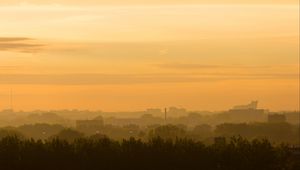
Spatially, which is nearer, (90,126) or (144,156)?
(144,156)

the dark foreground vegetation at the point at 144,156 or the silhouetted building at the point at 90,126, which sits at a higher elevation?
the silhouetted building at the point at 90,126

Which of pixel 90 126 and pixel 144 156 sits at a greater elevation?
pixel 90 126

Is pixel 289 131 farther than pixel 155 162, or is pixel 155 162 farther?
pixel 289 131

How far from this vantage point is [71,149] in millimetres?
63688

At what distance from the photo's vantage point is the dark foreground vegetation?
61.3 m

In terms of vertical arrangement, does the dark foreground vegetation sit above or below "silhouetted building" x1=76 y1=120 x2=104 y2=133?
below

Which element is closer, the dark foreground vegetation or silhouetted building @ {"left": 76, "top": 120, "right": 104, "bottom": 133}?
the dark foreground vegetation

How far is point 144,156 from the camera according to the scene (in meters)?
62.9

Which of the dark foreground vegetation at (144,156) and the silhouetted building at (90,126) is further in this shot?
the silhouetted building at (90,126)

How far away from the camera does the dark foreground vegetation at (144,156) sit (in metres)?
61.3

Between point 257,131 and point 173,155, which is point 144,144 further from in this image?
point 257,131

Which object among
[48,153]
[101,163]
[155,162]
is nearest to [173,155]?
[155,162]

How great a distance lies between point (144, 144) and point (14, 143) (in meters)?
9.98

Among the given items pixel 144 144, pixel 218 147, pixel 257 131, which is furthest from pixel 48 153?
pixel 257 131
